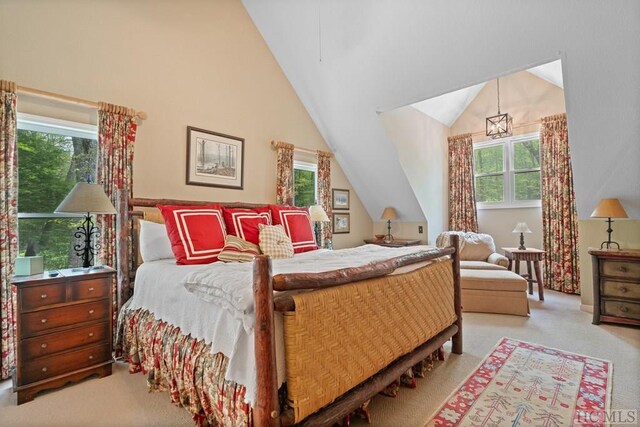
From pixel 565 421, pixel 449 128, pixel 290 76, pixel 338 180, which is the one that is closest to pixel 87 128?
pixel 290 76

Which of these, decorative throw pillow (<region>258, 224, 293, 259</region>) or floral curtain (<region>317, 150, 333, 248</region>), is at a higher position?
floral curtain (<region>317, 150, 333, 248</region>)

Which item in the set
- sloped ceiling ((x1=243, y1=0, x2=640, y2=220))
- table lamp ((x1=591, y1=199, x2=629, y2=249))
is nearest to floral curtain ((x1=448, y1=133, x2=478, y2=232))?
sloped ceiling ((x1=243, y1=0, x2=640, y2=220))

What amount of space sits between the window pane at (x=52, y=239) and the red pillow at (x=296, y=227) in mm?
1825

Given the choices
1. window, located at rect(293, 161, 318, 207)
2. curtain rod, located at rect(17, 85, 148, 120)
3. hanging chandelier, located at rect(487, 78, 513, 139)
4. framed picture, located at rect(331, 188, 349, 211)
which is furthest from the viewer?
framed picture, located at rect(331, 188, 349, 211)

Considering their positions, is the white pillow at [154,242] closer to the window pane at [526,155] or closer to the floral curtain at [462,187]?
the floral curtain at [462,187]

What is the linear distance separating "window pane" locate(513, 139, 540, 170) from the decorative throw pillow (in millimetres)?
4431

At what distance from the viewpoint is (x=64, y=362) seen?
207 cm

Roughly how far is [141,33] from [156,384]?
10.3 feet

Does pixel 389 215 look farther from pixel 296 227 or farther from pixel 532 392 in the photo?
pixel 532 392

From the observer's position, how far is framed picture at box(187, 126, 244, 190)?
3297mm

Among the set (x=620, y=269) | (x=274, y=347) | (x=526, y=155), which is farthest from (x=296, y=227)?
(x=526, y=155)

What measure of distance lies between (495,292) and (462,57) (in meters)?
2.65

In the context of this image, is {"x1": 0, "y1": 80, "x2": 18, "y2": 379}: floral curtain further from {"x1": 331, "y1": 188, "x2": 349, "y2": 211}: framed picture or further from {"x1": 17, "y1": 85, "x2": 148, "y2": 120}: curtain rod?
{"x1": 331, "y1": 188, "x2": 349, "y2": 211}: framed picture

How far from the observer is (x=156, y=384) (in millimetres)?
2068
